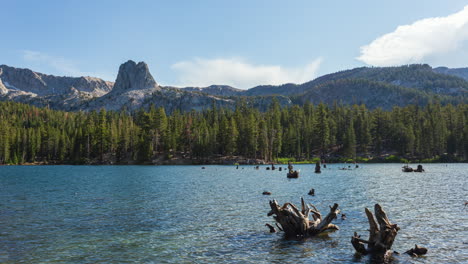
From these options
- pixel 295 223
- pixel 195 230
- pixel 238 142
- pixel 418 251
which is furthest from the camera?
pixel 238 142

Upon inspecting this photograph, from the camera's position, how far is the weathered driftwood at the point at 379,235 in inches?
732

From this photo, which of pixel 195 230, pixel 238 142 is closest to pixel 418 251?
pixel 195 230

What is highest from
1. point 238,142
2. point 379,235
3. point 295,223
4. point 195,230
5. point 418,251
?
point 238,142

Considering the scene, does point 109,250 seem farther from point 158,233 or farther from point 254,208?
point 254,208

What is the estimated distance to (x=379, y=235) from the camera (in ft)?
62.5

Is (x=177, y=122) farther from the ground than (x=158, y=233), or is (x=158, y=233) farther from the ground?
(x=177, y=122)

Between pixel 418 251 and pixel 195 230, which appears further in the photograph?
pixel 195 230

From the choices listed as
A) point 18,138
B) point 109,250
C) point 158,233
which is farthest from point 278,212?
point 18,138

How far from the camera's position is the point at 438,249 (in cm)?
2020

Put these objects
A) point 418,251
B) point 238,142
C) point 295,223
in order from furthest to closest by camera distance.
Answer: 1. point 238,142
2. point 295,223
3. point 418,251

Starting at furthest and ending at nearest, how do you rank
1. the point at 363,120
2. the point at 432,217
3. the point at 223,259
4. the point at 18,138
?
1. the point at 363,120
2. the point at 18,138
3. the point at 432,217
4. the point at 223,259

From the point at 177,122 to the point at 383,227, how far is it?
16047 centimetres

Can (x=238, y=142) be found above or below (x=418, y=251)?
above

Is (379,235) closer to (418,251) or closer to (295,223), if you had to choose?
(418,251)
